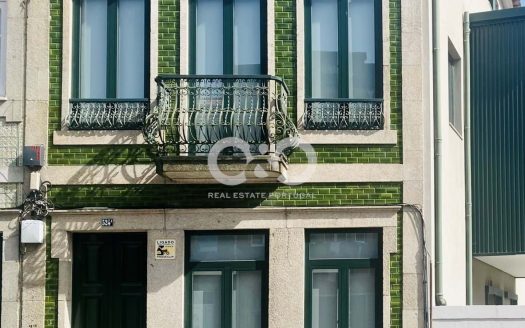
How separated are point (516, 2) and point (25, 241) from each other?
13.7 metres

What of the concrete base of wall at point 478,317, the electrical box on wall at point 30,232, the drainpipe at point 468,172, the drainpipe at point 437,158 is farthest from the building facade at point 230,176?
the drainpipe at point 468,172

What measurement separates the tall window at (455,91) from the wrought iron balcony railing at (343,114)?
10.1ft

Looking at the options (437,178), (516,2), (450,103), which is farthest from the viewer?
(516,2)

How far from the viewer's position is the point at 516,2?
79.8ft

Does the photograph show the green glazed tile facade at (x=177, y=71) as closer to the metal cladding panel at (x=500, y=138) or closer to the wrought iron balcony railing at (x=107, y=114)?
the wrought iron balcony railing at (x=107, y=114)

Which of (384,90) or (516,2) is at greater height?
(516,2)

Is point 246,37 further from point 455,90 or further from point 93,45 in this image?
point 455,90

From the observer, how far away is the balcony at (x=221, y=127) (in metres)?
14.0

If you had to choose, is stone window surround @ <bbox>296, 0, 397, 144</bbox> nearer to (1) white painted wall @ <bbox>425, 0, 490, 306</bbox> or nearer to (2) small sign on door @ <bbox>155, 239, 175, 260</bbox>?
Answer: (1) white painted wall @ <bbox>425, 0, 490, 306</bbox>

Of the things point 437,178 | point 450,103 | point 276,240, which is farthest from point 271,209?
point 450,103

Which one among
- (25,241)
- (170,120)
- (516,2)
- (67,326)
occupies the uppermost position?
(516,2)

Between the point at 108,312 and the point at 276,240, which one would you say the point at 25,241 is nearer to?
the point at 108,312

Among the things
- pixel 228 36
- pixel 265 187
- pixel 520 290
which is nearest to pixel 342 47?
pixel 228 36

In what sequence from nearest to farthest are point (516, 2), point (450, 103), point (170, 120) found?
point (170, 120)
point (450, 103)
point (516, 2)
